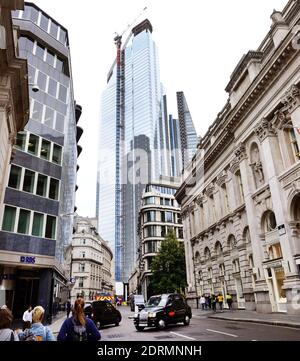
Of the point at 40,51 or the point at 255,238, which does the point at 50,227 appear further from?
the point at 40,51

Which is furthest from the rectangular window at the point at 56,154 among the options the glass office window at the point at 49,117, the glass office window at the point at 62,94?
the glass office window at the point at 62,94

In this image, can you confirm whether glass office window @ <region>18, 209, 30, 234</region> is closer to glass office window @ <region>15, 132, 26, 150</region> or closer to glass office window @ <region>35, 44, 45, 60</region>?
glass office window @ <region>15, 132, 26, 150</region>

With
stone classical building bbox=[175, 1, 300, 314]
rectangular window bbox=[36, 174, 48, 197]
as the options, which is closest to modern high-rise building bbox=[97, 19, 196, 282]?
stone classical building bbox=[175, 1, 300, 314]

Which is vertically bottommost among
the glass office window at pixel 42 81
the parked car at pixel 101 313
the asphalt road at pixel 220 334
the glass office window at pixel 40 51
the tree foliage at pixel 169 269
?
the asphalt road at pixel 220 334

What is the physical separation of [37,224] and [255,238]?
60.4ft

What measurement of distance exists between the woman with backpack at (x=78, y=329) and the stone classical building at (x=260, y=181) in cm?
1732

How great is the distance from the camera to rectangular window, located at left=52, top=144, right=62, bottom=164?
2841cm

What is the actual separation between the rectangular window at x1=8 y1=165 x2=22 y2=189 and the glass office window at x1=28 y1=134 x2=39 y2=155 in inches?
85.1

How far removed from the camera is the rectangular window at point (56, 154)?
2841 cm

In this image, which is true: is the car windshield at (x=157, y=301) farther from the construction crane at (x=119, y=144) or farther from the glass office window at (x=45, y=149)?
the construction crane at (x=119, y=144)

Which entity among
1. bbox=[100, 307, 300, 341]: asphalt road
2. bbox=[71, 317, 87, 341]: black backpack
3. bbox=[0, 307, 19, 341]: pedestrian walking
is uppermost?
bbox=[0, 307, 19, 341]: pedestrian walking

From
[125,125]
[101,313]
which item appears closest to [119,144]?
[125,125]

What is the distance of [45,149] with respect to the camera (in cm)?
2761
